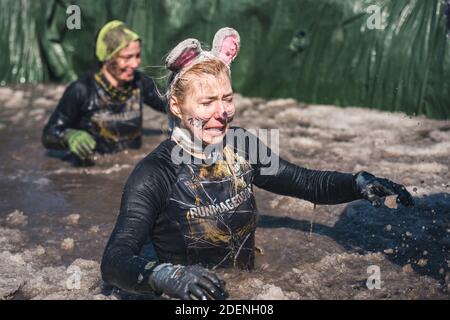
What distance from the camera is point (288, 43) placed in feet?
23.7

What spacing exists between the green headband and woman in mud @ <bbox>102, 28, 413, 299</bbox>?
2489 mm

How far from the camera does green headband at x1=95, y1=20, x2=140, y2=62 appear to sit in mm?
5777

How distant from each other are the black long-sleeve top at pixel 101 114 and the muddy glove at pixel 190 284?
331cm


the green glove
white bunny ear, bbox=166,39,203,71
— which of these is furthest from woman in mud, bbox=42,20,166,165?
white bunny ear, bbox=166,39,203,71

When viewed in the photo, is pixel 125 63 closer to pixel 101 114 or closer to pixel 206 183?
pixel 101 114

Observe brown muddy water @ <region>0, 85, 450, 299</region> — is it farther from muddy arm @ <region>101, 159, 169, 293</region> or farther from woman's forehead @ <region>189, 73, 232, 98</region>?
woman's forehead @ <region>189, 73, 232, 98</region>

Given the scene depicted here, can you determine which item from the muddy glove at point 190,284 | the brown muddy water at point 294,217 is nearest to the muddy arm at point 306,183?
the brown muddy water at point 294,217

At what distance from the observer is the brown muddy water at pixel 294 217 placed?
3.79 metres

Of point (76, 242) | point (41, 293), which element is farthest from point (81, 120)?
point (41, 293)

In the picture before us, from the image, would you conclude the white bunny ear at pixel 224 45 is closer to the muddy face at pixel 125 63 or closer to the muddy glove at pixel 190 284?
the muddy glove at pixel 190 284

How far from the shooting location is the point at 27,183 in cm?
580

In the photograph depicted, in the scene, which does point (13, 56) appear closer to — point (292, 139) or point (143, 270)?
point (292, 139)

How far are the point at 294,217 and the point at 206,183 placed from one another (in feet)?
5.12

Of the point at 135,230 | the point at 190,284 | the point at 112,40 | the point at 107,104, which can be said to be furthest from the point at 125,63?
the point at 190,284
